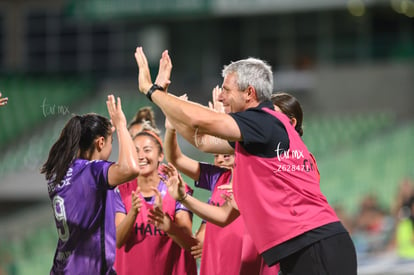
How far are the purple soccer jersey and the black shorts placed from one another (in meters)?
1.08

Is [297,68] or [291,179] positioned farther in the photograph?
[297,68]

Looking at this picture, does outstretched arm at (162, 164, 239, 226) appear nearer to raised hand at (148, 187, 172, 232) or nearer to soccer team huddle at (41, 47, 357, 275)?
soccer team huddle at (41, 47, 357, 275)

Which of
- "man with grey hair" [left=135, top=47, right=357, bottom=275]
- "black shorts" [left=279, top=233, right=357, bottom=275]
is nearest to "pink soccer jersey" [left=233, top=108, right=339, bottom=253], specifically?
"man with grey hair" [left=135, top=47, right=357, bottom=275]

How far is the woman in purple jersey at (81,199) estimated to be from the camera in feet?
13.7

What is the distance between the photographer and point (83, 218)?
4.22 m

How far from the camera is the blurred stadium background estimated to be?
60.3ft

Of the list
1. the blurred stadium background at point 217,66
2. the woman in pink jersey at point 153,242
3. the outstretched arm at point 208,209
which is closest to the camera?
the outstretched arm at point 208,209

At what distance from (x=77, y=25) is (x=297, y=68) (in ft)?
28.4

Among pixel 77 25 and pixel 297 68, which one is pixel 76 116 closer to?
pixel 297 68

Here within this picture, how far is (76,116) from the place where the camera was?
4383 millimetres

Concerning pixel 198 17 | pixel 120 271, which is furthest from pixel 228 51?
pixel 120 271

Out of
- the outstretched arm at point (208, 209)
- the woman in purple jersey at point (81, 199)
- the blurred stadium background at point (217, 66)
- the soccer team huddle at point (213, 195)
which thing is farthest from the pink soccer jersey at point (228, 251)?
the blurred stadium background at point (217, 66)

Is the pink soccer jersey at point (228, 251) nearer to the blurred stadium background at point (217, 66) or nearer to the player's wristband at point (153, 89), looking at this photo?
the player's wristband at point (153, 89)

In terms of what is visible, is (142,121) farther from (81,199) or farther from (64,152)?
(81,199)
